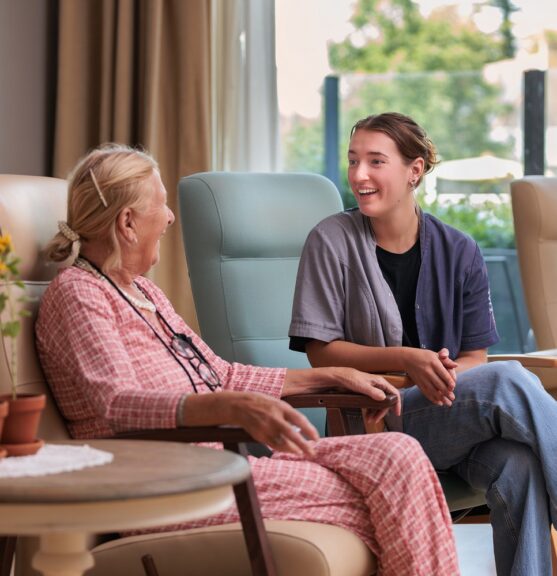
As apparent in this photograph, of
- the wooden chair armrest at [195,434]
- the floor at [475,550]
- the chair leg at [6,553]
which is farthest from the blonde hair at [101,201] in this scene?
the floor at [475,550]

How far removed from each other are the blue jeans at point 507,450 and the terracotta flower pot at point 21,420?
102cm

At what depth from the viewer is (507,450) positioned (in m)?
2.06

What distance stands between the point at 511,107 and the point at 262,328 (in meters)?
2.02

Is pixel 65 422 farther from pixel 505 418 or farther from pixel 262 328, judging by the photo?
pixel 262 328

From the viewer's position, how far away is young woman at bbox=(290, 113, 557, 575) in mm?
2027

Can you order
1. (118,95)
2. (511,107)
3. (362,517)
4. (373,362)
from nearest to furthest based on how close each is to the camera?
(362,517), (373,362), (118,95), (511,107)

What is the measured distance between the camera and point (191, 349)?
1964mm

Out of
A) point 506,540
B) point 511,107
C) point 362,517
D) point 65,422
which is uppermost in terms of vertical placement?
point 511,107

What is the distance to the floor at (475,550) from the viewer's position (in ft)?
9.48

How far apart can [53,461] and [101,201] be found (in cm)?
66

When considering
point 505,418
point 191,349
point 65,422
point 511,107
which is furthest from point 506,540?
point 511,107

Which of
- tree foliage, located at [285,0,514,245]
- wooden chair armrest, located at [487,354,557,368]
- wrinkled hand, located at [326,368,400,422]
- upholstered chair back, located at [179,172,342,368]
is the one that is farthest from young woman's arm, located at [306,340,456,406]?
tree foliage, located at [285,0,514,245]

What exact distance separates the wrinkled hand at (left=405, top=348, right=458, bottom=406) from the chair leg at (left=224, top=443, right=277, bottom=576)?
0.65m

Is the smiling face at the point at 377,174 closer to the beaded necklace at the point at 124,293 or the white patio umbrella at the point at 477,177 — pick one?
the beaded necklace at the point at 124,293
